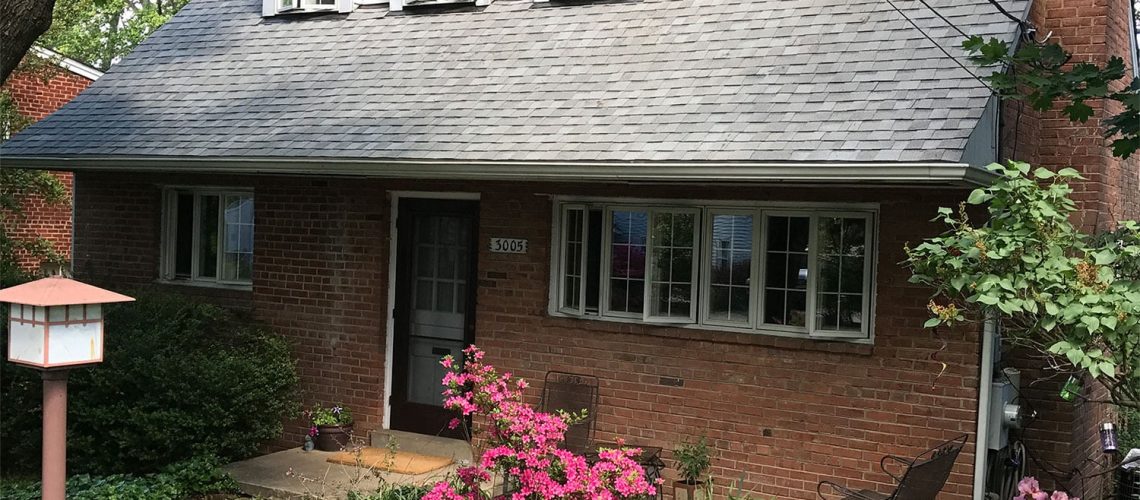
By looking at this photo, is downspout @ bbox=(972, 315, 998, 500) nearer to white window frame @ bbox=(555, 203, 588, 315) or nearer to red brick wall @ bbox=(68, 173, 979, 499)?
red brick wall @ bbox=(68, 173, 979, 499)

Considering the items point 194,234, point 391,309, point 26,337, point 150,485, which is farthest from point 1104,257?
point 194,234

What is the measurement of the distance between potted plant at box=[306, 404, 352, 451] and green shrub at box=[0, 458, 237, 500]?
3.82ft

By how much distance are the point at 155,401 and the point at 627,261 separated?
401 cm

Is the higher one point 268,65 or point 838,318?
point 268,65

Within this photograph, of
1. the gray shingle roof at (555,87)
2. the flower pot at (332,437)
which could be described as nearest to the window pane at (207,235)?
the gray shingle roof at (555,87)

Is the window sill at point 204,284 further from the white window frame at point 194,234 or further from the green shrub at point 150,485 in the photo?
the green shrub at point 150,485

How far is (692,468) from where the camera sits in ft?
25.9

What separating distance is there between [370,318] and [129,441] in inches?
88.0

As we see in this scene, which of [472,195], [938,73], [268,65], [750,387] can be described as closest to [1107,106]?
[938,73]

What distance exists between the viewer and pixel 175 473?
28.5ft

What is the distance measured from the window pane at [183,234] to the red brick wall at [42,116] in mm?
7525

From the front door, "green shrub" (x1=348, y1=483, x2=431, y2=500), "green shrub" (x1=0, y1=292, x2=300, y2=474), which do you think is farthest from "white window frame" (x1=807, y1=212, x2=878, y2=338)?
"green shrub" (x1=0, y1=292, x2=300, y2=474)

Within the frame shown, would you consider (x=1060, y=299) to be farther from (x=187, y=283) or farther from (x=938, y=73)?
(x=187, y=283)

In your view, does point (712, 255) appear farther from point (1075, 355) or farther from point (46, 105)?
point (46, 105)
